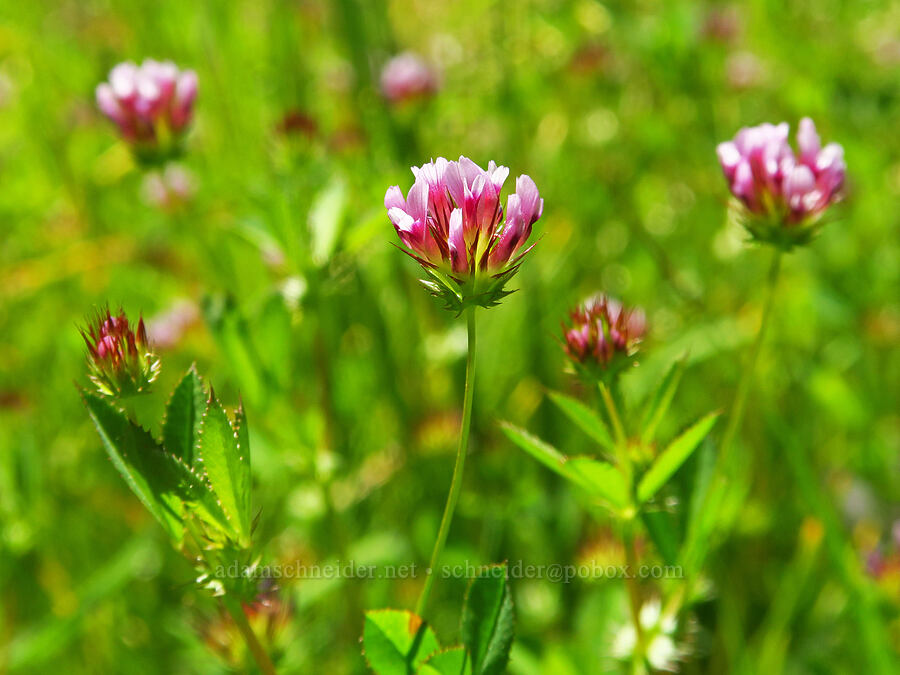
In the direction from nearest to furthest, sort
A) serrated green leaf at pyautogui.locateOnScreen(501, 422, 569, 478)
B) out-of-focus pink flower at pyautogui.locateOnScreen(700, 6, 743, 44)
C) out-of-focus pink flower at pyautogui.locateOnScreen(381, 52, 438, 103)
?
serrated green leaf at pyautogui.locateOnScreen(501, 422, 569, 478), out-of-focus pink flower at pyautogui.locateOnScreen(381, 52, 438, 103), out-of-focus pink flower at pyautogui.locateOnScreen(700, 6, 743, 44)

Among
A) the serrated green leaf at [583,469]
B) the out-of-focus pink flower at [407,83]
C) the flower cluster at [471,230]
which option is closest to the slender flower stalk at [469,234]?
the flower cluster at [471,230]

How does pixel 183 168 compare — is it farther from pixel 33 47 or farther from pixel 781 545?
pixel 781 545

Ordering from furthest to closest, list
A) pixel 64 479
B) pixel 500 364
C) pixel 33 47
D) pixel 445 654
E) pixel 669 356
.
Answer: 1. pixel 33 47
2. pixel 500 364
3. pixel 64 479
4. pixel 669 356
5. pixel 445 654

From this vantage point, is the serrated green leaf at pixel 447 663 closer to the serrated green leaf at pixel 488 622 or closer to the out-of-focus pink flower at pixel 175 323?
the serrated green leaf at pixel 488 622

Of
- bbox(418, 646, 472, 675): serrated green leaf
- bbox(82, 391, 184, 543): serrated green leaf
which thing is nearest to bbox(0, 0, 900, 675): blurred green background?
bbox(82, 391, 184, 543): serrated green leaf

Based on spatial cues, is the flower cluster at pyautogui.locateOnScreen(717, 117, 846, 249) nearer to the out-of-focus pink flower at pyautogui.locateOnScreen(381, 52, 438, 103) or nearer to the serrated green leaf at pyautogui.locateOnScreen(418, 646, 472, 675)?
the serrated green leaf at pyautogui.locateOnScreen(418, 646, 472, 675)

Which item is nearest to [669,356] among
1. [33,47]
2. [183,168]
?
[183,168]
